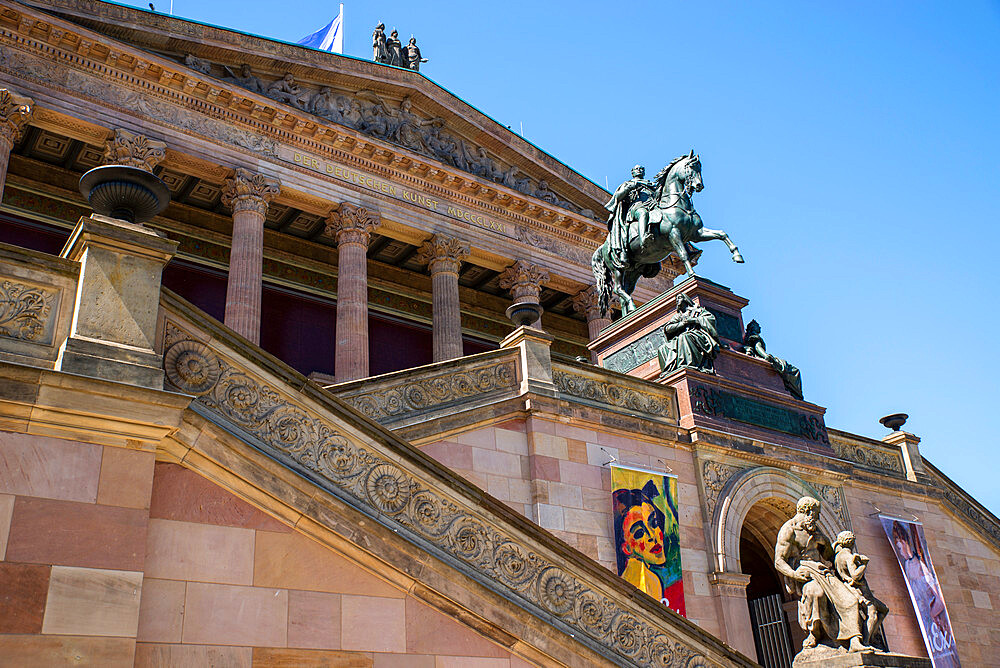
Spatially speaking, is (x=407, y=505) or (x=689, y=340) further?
(x=689, y=340)

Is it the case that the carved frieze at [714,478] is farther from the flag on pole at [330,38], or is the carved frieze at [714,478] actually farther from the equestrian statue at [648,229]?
the flag on pole at [330,38]

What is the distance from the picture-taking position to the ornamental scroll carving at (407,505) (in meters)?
6.88

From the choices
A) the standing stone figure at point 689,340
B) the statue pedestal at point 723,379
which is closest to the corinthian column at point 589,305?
the statue pedestal at point 723,379

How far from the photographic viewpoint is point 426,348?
31688mm

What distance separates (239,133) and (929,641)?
21.8 m

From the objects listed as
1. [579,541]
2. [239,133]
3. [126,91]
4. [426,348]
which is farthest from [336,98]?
[579,541]

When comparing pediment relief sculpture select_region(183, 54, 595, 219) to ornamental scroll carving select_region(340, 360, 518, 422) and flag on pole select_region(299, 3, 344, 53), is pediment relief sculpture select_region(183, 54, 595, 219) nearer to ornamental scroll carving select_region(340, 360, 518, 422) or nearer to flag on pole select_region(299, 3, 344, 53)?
flag on pole select_region(299, 3, 344, 53)

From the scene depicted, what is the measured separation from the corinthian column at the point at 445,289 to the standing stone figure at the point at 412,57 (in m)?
7.53

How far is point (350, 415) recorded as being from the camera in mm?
7398

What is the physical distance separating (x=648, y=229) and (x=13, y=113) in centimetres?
1584

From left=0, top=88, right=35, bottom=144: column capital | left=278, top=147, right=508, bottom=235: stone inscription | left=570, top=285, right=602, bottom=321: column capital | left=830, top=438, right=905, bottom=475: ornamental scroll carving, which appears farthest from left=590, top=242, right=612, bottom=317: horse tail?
left=0, top=88, right=35, bottom=144: column capital

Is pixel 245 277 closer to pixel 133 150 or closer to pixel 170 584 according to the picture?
pixel 133 150

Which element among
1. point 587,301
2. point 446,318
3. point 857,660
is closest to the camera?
point 857,660

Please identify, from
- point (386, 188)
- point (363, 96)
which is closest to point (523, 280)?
point (386, 188)
